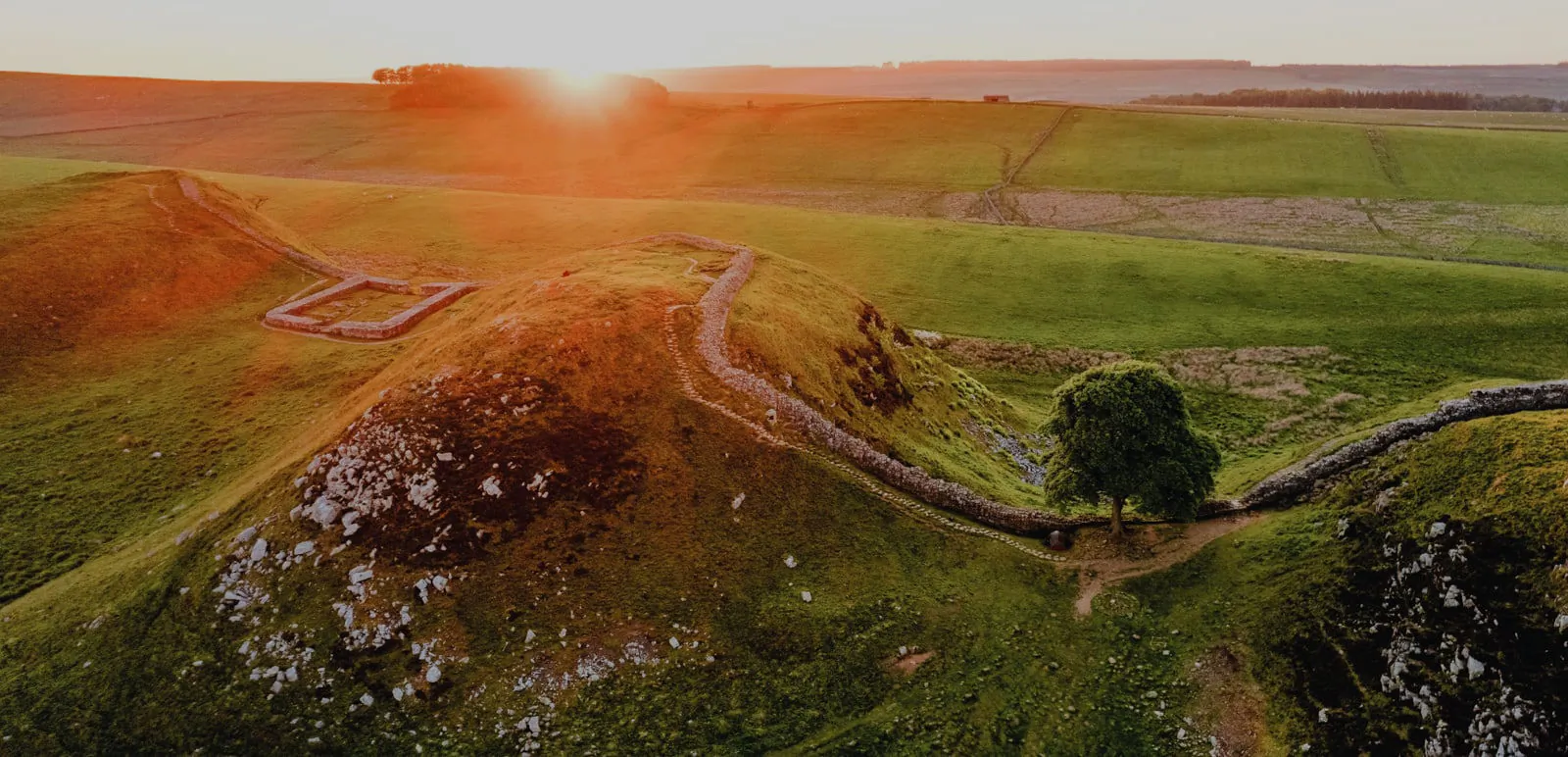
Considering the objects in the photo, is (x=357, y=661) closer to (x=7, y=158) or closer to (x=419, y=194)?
(x=419, y=194)

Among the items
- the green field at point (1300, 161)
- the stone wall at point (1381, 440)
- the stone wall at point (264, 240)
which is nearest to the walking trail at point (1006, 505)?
the stone wall at point (1381, 440)

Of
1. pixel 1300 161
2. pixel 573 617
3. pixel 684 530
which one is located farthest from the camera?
pixel 1300 161

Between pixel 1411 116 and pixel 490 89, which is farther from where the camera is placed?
pixel 490 89

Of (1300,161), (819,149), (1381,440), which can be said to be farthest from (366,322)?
(1300,161)

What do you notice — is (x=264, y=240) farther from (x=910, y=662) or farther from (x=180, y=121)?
(x=180, y=121)

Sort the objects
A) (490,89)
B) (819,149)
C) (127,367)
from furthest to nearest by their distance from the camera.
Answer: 1. (490,89)
2. (819,149)
3. (127,367)

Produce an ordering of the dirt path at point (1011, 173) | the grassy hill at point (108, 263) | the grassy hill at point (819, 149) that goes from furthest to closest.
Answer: the grassy hill at point (819, 149)
the dirt path at point (1011, 173)
the grassy hill at point (108, 263)

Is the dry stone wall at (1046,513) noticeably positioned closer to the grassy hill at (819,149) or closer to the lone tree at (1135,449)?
the lone tree at (1135,449)
